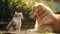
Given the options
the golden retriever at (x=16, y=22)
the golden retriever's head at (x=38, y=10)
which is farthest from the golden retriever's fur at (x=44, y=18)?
the golden retriever at (x=16, y=22)

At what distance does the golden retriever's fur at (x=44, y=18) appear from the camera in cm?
320

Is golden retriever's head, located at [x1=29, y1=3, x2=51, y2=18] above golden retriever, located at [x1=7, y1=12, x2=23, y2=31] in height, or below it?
above

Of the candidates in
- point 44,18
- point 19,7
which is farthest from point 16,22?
point 44,18

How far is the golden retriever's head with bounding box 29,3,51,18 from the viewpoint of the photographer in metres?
3.20

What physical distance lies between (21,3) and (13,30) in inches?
9.7

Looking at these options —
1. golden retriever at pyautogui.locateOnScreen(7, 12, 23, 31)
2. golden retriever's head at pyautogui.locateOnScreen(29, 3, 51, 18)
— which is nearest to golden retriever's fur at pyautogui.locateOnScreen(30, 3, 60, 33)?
golden retriever's head at pyautogui.locateOnScreen(29, 3, 51, 18)

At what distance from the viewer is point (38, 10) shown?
321 cm

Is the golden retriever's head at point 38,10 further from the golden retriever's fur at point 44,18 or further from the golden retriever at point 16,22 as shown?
the golden retriever at point 16,22

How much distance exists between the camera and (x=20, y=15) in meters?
3.24

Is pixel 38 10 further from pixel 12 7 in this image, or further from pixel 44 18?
pixel 12 7

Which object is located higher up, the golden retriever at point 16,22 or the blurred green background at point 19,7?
the blurred green background at point 19,7

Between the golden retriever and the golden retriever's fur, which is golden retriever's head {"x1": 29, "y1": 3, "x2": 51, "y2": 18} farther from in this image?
the golden retriever

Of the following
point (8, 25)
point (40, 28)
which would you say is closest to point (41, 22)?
point (40, 28)

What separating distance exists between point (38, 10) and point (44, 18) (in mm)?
86
